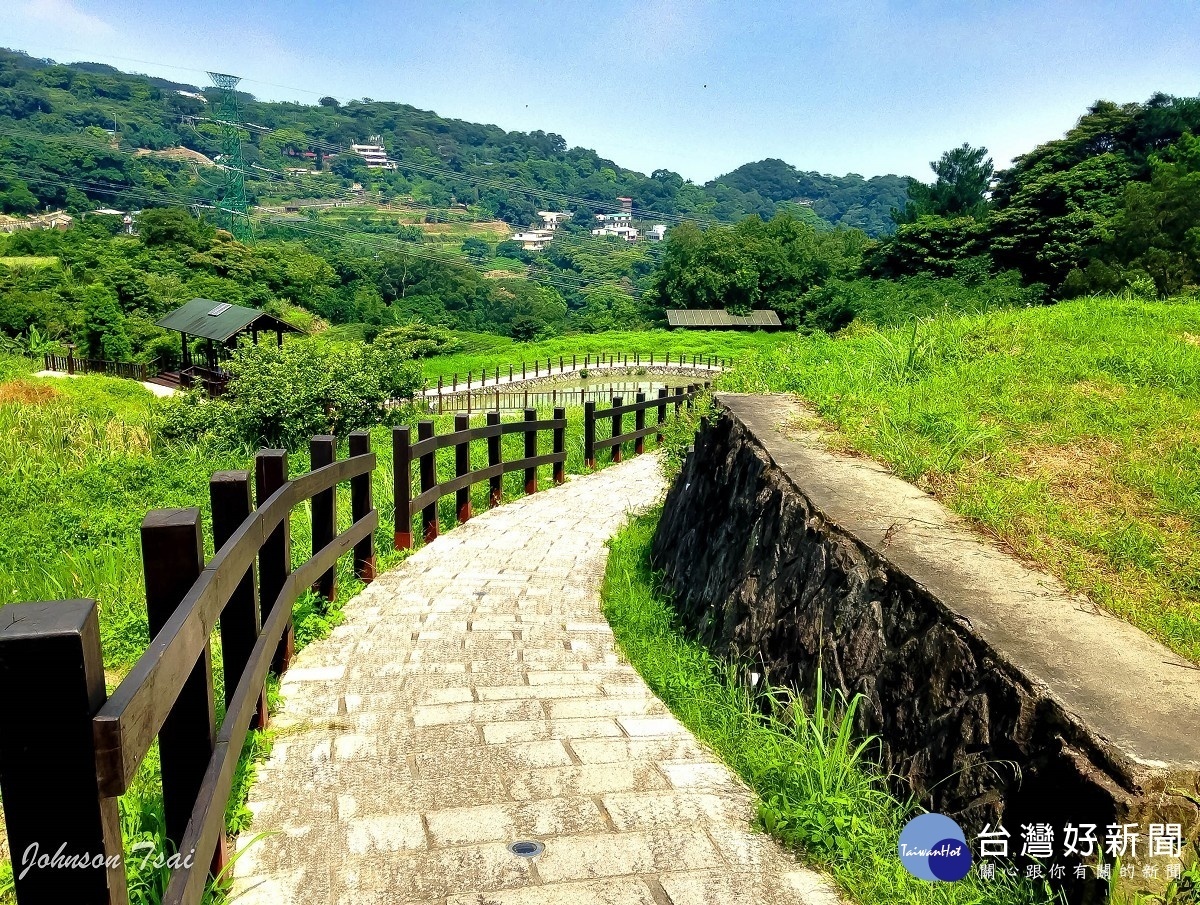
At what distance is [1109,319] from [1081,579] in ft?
22.2

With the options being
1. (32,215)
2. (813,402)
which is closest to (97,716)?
(813,402)

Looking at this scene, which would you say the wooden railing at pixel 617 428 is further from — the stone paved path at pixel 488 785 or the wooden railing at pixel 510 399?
the wooden railing at pixel 510 399

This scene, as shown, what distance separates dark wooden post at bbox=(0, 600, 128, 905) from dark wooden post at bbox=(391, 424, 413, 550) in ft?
19.2

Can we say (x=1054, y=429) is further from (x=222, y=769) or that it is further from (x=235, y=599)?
(x=222, y=769)

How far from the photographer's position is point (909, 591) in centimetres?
327

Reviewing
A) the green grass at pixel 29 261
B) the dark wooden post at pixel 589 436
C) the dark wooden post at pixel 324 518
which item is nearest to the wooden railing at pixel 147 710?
the dark wooden post at pixel 324 518

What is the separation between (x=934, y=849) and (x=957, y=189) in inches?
3158

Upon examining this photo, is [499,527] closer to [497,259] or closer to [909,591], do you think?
[909,591]

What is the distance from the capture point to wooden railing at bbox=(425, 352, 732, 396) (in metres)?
47.4

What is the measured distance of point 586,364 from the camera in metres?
51.5

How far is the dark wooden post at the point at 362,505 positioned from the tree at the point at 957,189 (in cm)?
7460

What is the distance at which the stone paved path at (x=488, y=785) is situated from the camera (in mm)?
2643

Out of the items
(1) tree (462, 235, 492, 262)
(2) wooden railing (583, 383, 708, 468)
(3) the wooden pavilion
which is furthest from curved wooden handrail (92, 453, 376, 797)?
(1) tree (462, 235, 492, 262)

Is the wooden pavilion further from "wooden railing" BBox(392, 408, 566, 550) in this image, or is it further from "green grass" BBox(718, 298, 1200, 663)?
"green grass" BBox(718, 298, 1200, 663)
